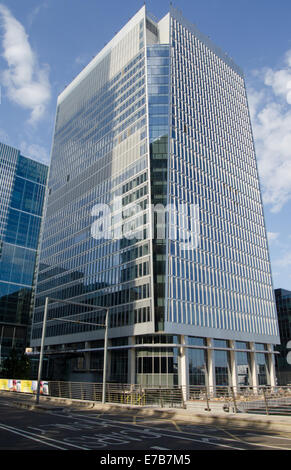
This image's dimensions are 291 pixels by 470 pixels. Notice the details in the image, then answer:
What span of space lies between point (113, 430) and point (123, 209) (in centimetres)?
4886

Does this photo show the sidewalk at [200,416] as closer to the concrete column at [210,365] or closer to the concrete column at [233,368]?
the concrete column at [210,365]

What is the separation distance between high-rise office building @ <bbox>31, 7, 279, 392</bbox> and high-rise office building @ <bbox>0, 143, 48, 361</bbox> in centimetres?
4962

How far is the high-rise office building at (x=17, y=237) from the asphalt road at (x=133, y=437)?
11753 centimetres

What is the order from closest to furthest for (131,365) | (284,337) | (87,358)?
(131,365) → (87,358) → (284,337)

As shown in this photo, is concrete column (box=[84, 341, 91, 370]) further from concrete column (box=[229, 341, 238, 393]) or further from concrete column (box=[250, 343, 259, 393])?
concrete column (box=[250, 343, 259, 393])

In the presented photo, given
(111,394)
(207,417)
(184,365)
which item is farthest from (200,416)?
(184,365)

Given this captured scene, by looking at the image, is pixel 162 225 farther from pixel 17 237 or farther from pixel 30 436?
pixel 17 237

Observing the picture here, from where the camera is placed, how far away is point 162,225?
178 ft

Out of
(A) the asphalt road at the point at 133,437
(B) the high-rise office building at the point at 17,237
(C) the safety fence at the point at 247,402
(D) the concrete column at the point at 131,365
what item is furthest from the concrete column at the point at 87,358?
(B) the high-rise office building at the point at 17,237

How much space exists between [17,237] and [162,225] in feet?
342

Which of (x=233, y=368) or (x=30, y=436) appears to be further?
(x=233, y=368)


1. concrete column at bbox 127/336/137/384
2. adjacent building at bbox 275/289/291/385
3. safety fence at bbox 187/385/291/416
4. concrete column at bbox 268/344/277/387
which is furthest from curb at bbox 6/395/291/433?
adjacent building at bbox 275/289/291/385

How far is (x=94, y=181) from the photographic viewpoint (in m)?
75.8
